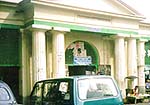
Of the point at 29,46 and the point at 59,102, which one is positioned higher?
the point at 29,46

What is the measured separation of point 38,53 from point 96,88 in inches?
422

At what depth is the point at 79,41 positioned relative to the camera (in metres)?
23.2

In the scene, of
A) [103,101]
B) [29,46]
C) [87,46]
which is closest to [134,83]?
[87,46]

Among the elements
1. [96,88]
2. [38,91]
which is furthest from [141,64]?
[96,88]

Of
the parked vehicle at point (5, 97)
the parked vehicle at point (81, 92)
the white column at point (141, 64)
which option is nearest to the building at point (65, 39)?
the white column at point (141, 64)

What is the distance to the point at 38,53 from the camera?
1916cm

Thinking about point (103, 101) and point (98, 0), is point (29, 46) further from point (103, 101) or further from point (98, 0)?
point (103, 101)

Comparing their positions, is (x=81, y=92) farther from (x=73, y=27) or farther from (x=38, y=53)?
(x=73, y=27)

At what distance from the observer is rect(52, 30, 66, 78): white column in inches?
794

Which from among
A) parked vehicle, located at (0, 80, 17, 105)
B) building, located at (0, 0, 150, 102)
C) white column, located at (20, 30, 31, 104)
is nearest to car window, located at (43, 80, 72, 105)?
parked vehicle, located at (0, 80, 17, 105)

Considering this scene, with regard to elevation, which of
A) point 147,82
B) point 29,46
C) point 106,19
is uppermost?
point 106,19

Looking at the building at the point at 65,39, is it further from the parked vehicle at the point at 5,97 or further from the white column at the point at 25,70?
the parked vehicle at the point at 5,97

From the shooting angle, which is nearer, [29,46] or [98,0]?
[29,46]

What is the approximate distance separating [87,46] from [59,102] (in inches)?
609
